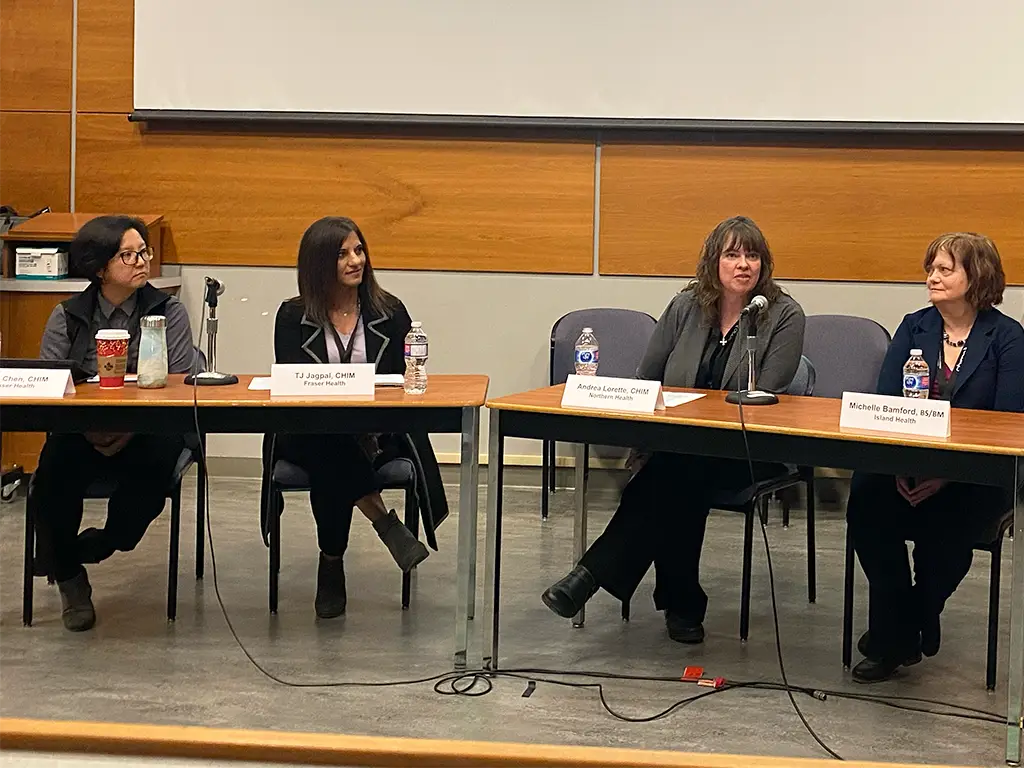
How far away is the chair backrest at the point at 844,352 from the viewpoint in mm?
4434

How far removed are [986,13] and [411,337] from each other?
3.00 metres

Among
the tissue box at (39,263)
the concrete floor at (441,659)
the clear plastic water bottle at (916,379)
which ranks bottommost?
the concrete floor at (441,659)

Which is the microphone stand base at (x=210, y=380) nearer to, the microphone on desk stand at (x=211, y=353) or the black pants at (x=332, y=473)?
the microphone on desk stand at (x=211, y=353)

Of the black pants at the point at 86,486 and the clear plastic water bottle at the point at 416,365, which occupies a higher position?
the clear plastic water bottle at the point at 416,365

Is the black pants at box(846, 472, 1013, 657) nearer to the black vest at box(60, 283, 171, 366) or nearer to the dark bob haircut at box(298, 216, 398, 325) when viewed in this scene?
the dark bob haircut at box(298, 216, 398, 325)

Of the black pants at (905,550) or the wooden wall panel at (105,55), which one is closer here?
the black pants at (905,550)

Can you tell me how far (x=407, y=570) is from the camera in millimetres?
3381

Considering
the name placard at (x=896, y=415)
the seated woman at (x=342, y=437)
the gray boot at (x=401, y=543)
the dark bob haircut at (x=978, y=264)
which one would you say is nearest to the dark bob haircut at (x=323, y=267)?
the seated woman at (x=342, y=437)

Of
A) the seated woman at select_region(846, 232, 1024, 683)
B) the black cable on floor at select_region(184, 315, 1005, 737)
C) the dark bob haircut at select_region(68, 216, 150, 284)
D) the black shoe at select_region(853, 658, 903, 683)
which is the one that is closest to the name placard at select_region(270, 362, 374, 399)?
the black cable on floor at select_region(184, 315, 1005, 737)

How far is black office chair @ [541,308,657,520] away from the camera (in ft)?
15.3

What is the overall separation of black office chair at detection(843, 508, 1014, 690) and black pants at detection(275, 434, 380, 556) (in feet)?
4.27

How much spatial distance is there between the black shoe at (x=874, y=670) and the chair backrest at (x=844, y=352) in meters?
1.57

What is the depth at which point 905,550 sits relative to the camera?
298 cm

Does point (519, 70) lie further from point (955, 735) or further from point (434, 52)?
point (955, 735)
